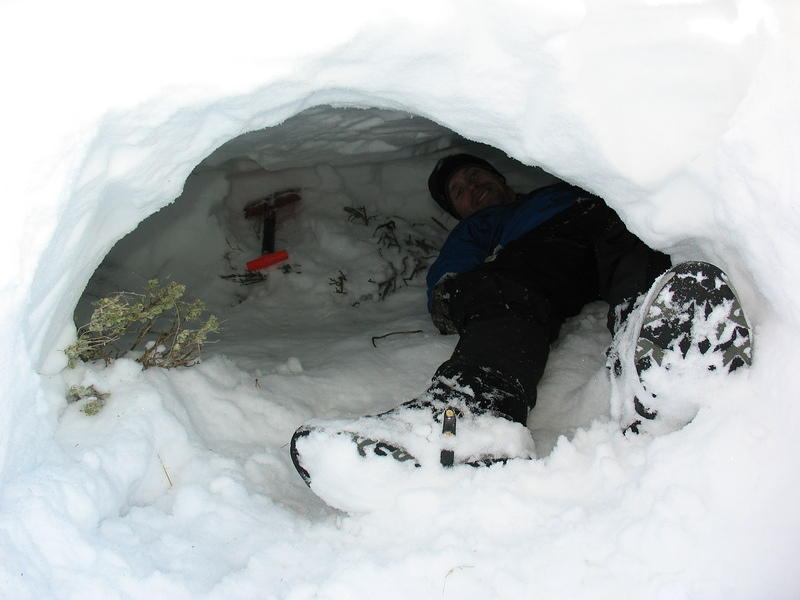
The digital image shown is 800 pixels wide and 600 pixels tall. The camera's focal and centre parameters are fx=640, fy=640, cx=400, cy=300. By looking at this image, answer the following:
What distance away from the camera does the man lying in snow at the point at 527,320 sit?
57.5 inches

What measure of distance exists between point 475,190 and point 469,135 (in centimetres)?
163

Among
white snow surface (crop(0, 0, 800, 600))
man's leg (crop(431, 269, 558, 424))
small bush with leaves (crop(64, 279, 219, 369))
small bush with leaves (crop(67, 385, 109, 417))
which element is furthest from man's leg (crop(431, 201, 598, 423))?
small bush with leaves (crop(67, 385, 109, 417))

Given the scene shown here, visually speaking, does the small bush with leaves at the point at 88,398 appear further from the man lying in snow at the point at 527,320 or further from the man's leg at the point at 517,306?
the man's leg at the point at 517,306

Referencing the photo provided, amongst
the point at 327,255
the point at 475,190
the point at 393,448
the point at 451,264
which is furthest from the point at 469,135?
the point at 327,255

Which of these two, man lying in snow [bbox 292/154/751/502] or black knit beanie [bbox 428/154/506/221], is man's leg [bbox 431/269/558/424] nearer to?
man lying in snow [bbox 292/154/751/502]

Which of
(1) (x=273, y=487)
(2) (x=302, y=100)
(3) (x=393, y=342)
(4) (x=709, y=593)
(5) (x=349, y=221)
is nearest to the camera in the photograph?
(4) (x=709, y=593)

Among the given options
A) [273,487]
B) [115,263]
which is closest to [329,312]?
[115,263]

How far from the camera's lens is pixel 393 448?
158cm

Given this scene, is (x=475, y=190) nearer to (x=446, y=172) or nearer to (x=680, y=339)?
(x=446, y=172)

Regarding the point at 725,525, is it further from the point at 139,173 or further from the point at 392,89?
the point at 139,173

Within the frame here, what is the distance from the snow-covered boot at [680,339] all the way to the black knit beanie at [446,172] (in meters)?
1.96

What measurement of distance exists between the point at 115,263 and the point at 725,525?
9.25ft

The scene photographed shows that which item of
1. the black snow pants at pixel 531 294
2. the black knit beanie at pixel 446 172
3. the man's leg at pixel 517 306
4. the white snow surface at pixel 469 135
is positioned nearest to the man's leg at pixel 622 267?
the black snow pants at pixel 531 294

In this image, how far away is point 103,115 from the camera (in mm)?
1260
